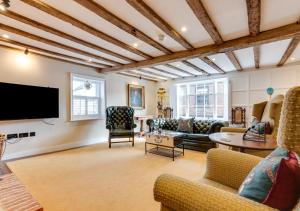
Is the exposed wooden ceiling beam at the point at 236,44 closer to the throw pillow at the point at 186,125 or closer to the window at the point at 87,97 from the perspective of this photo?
the window at the point at 87,97

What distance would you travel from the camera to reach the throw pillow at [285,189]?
73 cm

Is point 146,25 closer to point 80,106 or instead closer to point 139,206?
point 139,206

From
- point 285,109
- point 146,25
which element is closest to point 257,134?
point 285,109

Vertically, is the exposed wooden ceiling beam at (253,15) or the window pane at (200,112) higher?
the exposed wooden ceiling beam at (253,15)

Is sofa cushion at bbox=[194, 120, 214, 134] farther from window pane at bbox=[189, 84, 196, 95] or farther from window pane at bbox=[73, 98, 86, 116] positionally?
window pane at bbox=[73, 98, 86, 116]

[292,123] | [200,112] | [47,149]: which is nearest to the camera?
[292,123]

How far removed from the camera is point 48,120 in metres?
4.32

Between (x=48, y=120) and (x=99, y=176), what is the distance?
2.42m

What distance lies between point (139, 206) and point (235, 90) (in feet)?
17.9

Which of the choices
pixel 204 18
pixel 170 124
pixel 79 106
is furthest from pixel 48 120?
pixel 204 18

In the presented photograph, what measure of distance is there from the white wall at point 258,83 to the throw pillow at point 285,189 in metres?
5.69

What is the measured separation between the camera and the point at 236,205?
30.1 inches

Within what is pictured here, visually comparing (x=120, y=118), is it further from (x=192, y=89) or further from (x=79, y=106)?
(x=192, y=89)

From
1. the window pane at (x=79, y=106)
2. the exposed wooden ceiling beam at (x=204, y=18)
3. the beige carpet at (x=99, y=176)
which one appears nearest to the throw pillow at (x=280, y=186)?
the beige carpet at (x=99, y=176)
